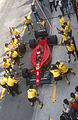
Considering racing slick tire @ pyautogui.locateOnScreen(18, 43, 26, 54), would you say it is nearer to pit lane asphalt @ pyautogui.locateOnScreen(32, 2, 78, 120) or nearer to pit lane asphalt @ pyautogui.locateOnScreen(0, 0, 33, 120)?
pit lane asphalt @ pyautogui.locateOnScreen(0, 0, 33, 120)

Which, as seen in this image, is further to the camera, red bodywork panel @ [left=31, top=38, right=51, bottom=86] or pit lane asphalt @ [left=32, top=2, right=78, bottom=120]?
red bodywork panel @ [left=31, top=38, right=51, bottom=86]

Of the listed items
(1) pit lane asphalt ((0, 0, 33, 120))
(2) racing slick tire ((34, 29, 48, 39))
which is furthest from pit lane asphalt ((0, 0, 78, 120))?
(2) racing slick tire ((34, 29, 48, 39))

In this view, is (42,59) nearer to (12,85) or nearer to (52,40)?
(52,40)

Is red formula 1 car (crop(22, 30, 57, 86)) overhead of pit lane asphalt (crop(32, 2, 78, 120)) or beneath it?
overhead

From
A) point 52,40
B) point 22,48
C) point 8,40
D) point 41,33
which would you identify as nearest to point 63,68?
point 52,40

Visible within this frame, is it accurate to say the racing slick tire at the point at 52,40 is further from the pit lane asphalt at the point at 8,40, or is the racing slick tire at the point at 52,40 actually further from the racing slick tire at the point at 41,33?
the pit lane asphalt at the point at 8,40

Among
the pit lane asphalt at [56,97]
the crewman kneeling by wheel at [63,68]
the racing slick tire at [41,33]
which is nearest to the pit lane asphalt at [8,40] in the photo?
the pit lane asphalt at [56,97]

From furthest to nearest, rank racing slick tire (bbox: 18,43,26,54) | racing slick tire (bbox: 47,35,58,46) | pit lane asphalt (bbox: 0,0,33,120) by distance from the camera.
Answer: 1. racing slick tire (bbox: 18,43,26,54)
2. racing slick tire (bbox: 47,35,58,46)
3. pit lane asphalt (bbox: 0,0,33,120)

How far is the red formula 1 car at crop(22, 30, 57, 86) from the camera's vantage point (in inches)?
454

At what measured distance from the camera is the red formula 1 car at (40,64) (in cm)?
1153

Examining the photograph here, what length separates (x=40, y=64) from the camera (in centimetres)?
1209

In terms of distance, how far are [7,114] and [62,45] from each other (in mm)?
6322

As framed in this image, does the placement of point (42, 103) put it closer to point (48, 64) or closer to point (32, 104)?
point (32, 104)

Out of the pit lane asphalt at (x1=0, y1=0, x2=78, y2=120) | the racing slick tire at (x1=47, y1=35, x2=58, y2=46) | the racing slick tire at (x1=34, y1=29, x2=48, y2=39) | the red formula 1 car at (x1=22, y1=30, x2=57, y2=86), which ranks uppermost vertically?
the racing slick tire at (x1=34, y1=29, x2=48, y2=39)
